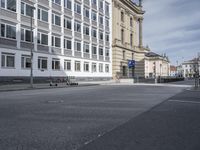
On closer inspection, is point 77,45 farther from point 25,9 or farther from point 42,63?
point 25,9

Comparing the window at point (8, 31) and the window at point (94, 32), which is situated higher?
the window at point (94, 32)

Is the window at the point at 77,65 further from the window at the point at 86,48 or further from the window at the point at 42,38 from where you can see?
the window at the point at 42,38

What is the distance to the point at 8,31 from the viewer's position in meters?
35.1

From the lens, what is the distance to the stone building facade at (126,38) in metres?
62.7

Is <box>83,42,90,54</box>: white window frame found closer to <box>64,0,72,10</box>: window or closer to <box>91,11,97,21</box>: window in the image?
<box>91,11,97,21</box>: window

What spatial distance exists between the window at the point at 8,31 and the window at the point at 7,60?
2.18m

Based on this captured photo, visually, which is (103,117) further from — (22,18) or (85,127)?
(22,18)

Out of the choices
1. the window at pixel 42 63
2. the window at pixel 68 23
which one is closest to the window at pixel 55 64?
the window at pixel 42 63

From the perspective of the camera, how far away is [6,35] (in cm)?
3475

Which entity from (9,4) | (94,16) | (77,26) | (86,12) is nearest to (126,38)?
(94,16)

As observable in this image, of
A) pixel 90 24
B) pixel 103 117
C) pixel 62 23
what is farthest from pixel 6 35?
pixel 103 117

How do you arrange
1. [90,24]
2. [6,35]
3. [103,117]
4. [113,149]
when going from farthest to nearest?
[90,24] < [6,35] < [103,117] < [113,149]

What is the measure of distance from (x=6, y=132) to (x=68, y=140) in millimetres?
1768

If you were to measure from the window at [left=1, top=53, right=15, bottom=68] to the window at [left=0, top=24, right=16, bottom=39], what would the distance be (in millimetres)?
2176
